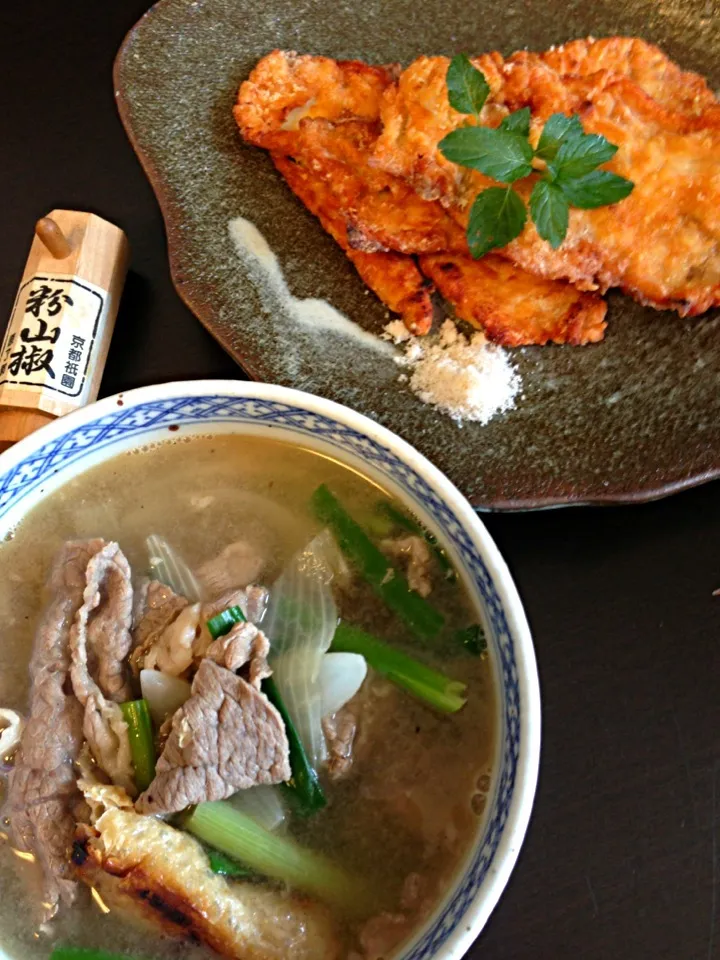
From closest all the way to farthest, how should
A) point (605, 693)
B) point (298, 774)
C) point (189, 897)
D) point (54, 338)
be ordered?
point (189, 897), point (298, 774), point (605, 693), point (54, 338)

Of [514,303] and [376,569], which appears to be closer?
[376,569]

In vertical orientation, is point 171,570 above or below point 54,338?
below

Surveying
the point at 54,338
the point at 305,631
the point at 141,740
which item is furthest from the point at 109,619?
the point at 54,338

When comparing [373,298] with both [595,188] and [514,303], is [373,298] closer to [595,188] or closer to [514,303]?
[514,303]

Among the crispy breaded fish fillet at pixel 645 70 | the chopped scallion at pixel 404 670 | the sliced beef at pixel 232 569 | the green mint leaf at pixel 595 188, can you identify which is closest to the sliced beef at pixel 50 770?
the sliced beef at pixel 232 569

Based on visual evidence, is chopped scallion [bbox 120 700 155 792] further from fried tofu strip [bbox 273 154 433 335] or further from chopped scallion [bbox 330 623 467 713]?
fried tofu strip [bbox 273 154 433 335]

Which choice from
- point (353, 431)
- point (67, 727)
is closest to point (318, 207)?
point (353, 431)

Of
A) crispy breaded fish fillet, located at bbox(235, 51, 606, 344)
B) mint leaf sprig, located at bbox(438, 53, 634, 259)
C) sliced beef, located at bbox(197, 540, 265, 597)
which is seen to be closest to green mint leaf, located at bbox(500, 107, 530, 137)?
mint leaf sprig, located at bbox(438, 53, 634, 259)
